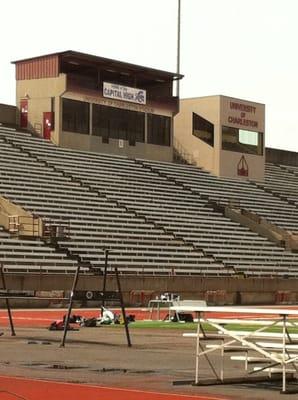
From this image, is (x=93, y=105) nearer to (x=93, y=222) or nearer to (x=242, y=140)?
(x=93, y=222)

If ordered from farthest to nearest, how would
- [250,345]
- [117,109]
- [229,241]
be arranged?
[117,109], [229,241], [250,345]

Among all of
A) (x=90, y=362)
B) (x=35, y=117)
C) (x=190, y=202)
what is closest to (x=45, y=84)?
(x=35, y=117)

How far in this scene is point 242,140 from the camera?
65.6 metres

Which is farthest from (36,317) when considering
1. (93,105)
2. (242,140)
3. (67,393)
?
(242,140)

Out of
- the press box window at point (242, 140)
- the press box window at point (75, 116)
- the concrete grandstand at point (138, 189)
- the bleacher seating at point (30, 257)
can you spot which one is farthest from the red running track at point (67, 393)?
the press box window at point (242, 140)

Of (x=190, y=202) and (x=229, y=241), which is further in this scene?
(x=190, y=202)

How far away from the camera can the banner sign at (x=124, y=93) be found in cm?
5691

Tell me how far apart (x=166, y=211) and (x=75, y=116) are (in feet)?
29.8

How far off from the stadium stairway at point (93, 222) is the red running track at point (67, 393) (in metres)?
27.7

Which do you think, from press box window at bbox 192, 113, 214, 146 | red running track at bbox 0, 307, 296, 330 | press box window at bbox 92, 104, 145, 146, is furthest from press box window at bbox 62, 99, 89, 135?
red running track at bbox 0, 307, 296, 330

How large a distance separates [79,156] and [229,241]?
412 inches

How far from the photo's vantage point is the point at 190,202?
54.7m

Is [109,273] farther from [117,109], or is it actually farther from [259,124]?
[259,124]

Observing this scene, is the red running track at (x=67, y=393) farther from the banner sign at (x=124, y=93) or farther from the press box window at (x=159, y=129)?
the press box window at (x=159, y=129)
